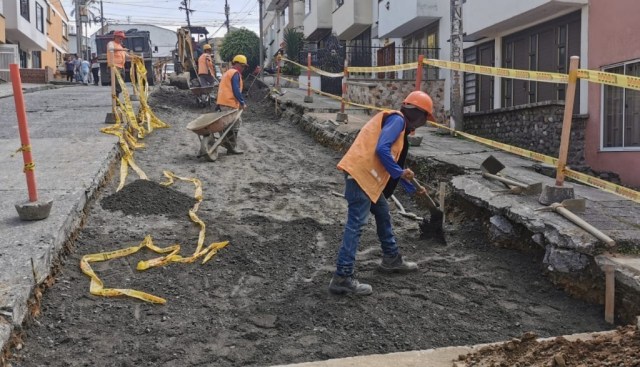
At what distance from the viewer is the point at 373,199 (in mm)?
4508

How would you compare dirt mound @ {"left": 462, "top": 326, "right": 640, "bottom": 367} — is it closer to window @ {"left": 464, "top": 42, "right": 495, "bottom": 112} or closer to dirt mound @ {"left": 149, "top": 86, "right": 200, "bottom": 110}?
window @ {"left": 464, "top": 42, "right": 495, "bottom": 112}

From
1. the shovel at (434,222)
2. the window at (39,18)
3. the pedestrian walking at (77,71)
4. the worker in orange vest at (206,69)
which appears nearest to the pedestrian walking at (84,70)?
the pedestrian walking at (77,71)

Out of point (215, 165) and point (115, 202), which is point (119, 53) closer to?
point (215, 165)

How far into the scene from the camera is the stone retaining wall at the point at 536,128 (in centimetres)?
1018

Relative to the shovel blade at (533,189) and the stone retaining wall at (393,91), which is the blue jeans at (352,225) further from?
the stone retaining wall at (393,91)

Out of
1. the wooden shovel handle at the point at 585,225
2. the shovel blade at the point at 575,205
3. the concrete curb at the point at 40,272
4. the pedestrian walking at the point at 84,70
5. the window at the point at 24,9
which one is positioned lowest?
the concrete curb at the point at 40,272

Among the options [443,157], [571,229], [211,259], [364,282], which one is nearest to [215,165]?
[443,157]

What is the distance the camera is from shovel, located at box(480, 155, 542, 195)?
580 centimetres

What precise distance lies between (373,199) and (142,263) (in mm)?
1998

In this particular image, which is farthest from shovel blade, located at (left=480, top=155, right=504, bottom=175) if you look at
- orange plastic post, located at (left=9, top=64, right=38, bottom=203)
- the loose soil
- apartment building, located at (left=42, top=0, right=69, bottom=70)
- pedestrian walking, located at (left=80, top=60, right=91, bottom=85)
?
apartment building, located at (left=42, top=0, right=69, bottom=70)

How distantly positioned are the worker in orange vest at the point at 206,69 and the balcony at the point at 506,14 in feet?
24.6

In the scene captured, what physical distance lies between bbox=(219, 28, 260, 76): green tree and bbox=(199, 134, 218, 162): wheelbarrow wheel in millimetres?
26094

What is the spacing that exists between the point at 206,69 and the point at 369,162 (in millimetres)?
13723

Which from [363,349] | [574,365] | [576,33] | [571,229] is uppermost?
[576,33]
